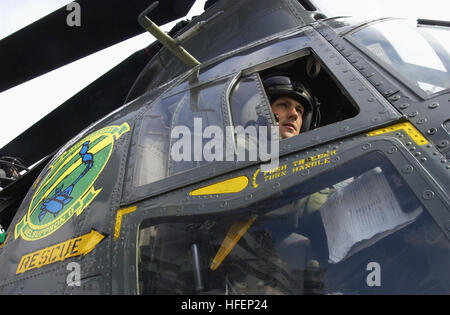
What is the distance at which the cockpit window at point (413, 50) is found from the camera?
8.66ft

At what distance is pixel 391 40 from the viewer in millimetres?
3090

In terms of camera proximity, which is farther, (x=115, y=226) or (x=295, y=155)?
(x=115, y=226)

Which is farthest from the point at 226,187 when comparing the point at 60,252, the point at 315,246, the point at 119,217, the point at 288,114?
the point at 288,114

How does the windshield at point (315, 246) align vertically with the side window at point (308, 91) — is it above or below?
below

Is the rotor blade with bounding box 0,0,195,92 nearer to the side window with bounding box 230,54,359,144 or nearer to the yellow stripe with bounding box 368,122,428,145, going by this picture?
the side window with bounding box 230,54,359,144

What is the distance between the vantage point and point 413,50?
2.96 meters

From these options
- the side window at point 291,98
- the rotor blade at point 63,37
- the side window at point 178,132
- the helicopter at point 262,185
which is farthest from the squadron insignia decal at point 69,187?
the rotor blade at point 63,37

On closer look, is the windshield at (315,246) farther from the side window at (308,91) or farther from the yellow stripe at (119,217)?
the side window at (308,91)

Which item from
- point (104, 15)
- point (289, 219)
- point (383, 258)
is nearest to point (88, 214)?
point (289, 219)

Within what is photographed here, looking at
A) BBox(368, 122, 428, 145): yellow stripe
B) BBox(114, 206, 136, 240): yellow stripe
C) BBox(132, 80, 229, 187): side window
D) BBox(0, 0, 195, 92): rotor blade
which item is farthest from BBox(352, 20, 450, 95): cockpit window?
BBox(0, 0, 195, 92): rotor blade

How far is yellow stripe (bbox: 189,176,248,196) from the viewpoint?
2.43m

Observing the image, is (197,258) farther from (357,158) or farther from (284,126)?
(284,126)

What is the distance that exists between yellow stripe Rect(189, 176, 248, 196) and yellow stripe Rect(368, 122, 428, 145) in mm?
660

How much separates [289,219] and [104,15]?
4188 mm
